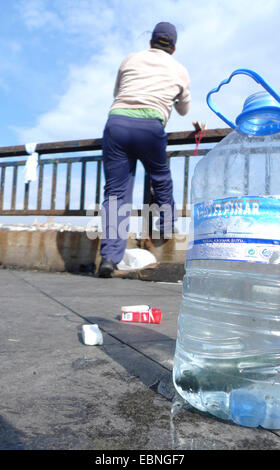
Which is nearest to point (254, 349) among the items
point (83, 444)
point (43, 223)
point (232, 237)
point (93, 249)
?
point (232, 237)

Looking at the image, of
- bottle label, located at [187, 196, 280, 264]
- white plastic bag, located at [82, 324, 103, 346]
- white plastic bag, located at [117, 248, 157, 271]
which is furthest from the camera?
white plastic bag, located at [117, 248, 157, 271]

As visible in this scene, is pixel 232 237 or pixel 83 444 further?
pixel 232 237

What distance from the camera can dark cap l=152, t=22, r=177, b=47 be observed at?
13.4 ft

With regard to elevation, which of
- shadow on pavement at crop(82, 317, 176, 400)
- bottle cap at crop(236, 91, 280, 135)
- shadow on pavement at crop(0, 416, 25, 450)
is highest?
bottle cap at crop(236, 91, 280, 135)

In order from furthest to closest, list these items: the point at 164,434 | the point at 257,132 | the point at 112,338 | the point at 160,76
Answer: the point at 160,76, the point at 112,338, the point at 257,132, the point at 164,434

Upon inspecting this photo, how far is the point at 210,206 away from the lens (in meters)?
1.09

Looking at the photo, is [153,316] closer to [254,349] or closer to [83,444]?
[254,349]

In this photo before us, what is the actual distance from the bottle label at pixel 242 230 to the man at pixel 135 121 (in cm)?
299

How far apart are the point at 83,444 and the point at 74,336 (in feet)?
3.09

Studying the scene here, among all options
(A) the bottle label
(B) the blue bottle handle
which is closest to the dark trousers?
(B) the blue bottle handle

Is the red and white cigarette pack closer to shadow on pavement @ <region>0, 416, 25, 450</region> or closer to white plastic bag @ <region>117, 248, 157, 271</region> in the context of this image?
shadow on pavement @ <region>0, 416, 25, 450</region>

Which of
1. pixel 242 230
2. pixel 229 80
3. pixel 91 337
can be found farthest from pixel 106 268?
pixel 242 230

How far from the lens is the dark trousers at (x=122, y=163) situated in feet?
12.8
